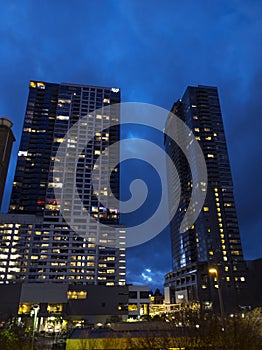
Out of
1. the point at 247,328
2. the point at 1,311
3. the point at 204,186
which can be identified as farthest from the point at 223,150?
the point at 247,328

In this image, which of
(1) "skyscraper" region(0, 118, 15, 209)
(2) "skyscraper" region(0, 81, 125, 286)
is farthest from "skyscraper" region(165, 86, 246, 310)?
(1) "skyscraper" region(0, 118, 15, 209)

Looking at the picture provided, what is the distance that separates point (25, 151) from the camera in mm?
198750

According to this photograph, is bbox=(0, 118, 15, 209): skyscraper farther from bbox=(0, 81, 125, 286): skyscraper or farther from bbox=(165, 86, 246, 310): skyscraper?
bbox=(165, 86, 246, 310): skyscraper

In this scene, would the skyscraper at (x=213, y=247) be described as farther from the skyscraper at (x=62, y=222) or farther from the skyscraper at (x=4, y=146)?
the skyscraper at (x=4, y=146)

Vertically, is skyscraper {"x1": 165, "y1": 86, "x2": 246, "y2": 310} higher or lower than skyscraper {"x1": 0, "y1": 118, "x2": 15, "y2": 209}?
lower

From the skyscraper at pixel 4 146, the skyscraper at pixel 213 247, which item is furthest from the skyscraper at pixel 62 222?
the skyscraper at pixel 213 247

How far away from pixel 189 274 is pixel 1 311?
4038 inches

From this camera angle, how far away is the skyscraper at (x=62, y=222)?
150m

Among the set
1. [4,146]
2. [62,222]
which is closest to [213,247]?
[62,222]

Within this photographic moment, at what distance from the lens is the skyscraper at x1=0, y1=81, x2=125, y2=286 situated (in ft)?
492

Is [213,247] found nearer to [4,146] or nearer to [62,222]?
[62,222]

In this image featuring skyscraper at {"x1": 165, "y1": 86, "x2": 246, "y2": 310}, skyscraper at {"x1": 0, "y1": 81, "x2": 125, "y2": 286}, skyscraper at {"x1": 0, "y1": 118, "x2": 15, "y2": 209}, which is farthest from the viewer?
skyscraper at {"x1": 0, "y1": 118, "x2": 15, "y2": 209}

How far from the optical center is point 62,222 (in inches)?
6437

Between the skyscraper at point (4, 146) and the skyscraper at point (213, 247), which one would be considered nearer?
the skyscraper at point (213, 247)
